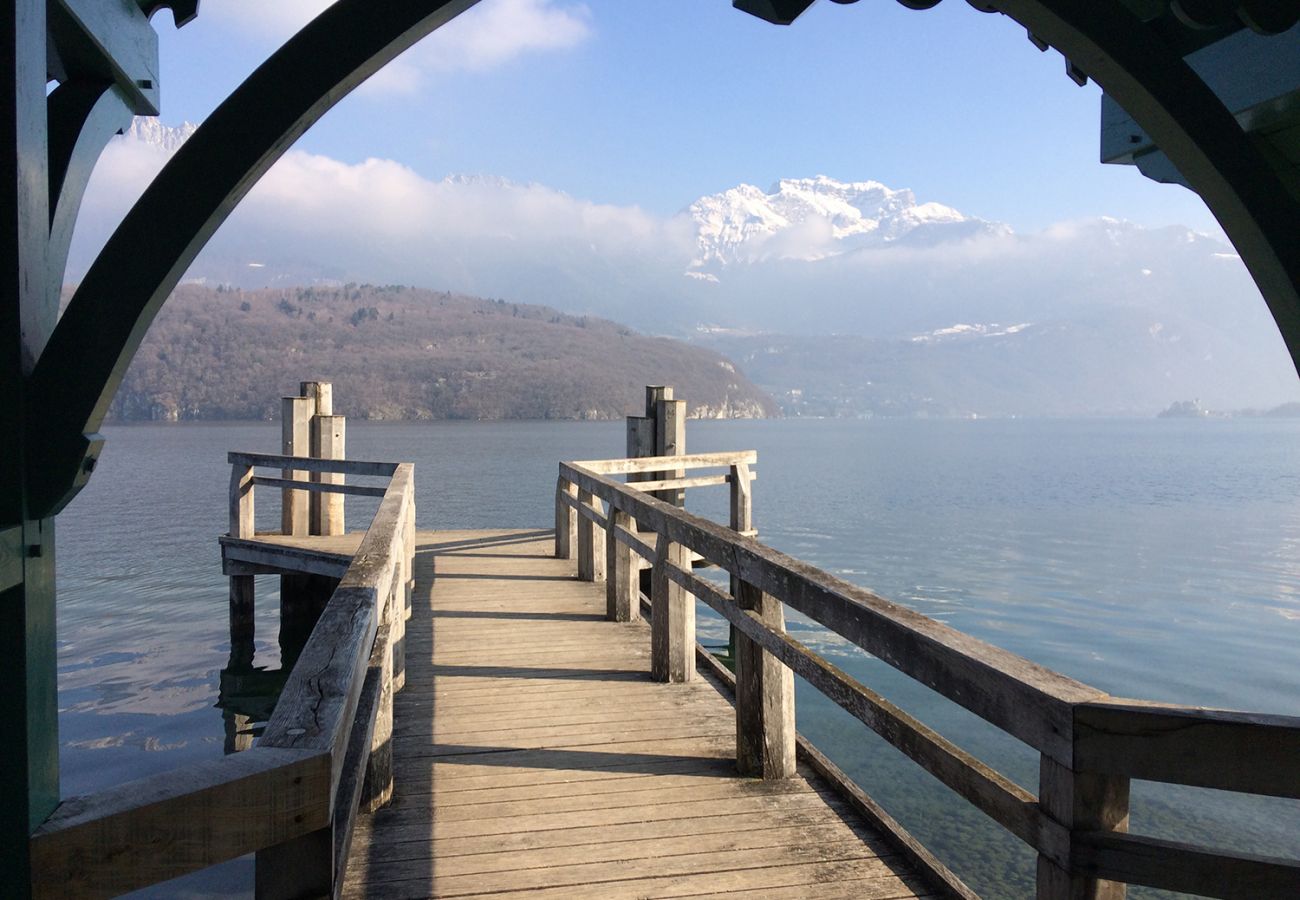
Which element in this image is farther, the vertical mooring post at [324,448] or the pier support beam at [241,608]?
the pier support beam at [241,608]

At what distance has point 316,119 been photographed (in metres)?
1.99

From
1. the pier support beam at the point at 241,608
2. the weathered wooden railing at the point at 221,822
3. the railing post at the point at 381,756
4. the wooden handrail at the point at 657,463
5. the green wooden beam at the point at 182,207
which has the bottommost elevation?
the pier support beam at the point at 241,608

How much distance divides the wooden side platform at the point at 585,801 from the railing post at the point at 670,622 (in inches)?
5.1

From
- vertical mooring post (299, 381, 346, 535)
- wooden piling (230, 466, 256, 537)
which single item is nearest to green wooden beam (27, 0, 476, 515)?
vertical mooring post (299, 381, 346, 535)

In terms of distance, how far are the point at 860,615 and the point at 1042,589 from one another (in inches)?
800

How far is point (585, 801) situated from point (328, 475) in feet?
27.9

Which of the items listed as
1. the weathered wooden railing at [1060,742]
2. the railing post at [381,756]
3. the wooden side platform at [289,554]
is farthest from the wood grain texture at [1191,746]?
the wooden side platform at [289,554]

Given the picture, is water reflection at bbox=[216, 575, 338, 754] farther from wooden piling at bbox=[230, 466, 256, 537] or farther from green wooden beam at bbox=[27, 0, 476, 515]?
green wooden beam at bbox=[27, 0, 476, 515]

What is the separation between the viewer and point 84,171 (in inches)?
79.0

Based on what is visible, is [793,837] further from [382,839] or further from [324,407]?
[324,407]

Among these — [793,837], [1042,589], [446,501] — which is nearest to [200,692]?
[793,837]

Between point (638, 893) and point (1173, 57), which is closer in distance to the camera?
point (1173, 57)

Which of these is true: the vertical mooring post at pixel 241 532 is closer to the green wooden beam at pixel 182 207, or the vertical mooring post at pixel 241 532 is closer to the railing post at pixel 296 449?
the railing post at pixel 296 449

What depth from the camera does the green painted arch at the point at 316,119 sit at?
178cm
